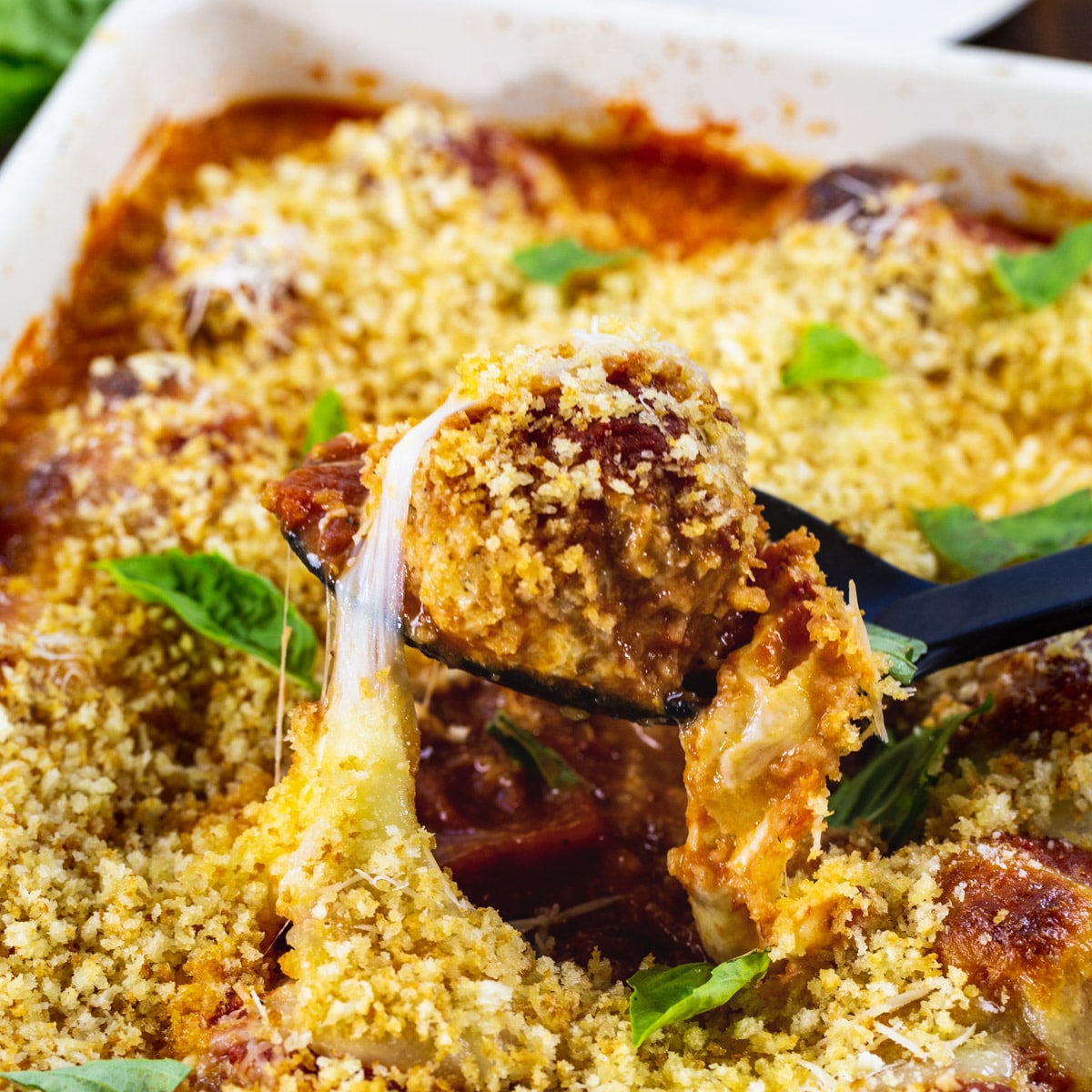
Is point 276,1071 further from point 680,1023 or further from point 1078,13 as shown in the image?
point 1078,13

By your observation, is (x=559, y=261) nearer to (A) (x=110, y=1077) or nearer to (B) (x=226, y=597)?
(B) (x=226, y=597)

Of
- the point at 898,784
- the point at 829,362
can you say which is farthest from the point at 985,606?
the point at 829,362

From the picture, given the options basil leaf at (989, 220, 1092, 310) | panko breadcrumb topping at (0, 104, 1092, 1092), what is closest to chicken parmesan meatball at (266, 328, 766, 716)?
panko breadcrumb topping at (0, 104, 1092, 1092)

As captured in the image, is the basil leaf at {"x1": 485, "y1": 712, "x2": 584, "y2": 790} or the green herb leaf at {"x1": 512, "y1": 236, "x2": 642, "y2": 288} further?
the green herb leaf at {"x1": 512, "y1": 236, "x2": 642, "y2": 288}

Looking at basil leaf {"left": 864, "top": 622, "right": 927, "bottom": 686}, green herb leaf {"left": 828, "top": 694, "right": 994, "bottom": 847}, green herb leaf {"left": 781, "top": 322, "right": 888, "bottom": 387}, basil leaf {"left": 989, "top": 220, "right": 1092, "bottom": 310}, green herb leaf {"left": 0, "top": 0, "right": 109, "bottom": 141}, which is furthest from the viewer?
green herb leaf {"left": 0, "top": 0, "right": 109, "bottom": 141}

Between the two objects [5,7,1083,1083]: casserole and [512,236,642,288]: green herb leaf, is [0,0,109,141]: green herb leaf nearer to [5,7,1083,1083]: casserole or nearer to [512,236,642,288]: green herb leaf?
[512,236,642,288]: green herb leaf

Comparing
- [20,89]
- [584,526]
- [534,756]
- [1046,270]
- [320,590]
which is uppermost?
[20,89]

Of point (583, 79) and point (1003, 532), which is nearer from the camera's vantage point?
point (1003, 532)
